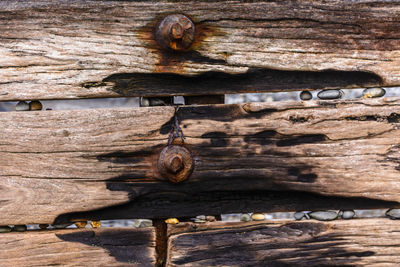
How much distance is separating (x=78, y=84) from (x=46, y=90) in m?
0.10

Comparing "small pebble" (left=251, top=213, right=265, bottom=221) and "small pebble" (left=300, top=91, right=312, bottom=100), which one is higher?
"small pebble" (left=300, top=91, right=312, bottom=100)

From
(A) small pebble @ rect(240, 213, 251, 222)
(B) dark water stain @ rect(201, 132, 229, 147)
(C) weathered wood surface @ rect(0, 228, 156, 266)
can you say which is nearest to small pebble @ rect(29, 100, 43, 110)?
(C) weathered wood surface @ rect(0, 228, 156, 266)

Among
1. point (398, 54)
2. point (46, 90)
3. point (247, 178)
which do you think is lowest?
point (247, 178)

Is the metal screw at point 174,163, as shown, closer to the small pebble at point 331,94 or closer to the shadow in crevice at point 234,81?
the shadow in crevice at point 234,81

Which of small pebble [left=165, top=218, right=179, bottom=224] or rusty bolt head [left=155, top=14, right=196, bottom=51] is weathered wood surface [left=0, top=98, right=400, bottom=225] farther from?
rusty bolt head [left=155, top=14, right=196, bottom=51]

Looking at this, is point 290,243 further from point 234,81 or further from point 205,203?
point 234,81

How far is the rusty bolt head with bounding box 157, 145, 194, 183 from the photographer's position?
1109 millimetres

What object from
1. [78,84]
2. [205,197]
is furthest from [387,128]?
[78,84]

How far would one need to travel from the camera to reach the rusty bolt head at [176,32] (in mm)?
1080

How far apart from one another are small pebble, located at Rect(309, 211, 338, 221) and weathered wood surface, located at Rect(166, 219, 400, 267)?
0.02 metres

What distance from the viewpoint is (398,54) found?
3.85 ft

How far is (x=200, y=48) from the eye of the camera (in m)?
1.14

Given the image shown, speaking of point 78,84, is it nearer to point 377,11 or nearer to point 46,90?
point 46,90

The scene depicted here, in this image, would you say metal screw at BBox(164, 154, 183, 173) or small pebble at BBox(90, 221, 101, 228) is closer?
metal screw at BBox(164, 154, 183, 173)
